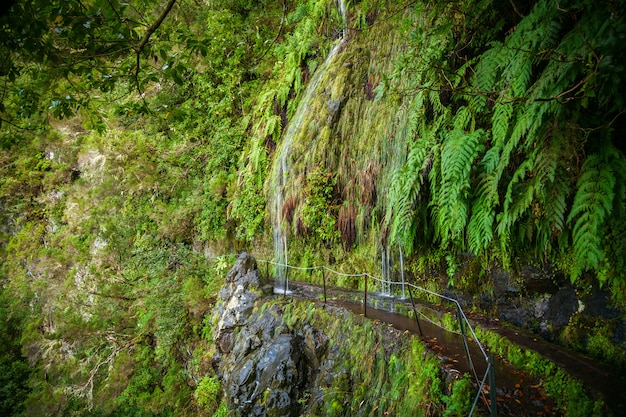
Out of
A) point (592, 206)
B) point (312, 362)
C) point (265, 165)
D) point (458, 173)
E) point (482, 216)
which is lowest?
point (312, 362)

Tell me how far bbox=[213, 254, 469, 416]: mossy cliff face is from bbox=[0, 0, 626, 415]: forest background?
1.52 m

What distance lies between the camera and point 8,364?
49.9ft

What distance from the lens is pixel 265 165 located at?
10023 millimetres

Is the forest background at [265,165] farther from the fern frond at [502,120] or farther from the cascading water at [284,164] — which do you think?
the cascading water at [284,164]

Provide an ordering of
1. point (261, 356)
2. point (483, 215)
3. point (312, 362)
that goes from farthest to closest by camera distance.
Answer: point (261, 356), point (312, 362), point (483, 215)

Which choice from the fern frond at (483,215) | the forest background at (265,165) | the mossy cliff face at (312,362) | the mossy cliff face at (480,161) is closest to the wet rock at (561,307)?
the mossy cliff face at (480,161)

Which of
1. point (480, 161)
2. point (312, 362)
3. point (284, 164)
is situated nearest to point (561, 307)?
point (480, 161)

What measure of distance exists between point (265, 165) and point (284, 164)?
3.94ft

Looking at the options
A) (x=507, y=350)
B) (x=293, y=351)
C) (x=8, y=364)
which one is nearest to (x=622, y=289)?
(x=507, y=350)

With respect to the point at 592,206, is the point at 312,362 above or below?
below

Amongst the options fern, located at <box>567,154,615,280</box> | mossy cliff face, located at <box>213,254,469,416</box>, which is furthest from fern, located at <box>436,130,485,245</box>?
mossy cliff face, located at <box>213,254,469,416</box>

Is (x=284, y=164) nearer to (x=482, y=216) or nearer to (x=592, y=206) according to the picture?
(x=482, y=216)

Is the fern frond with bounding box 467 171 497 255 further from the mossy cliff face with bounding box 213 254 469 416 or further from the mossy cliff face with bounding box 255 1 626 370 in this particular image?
the mossy cliff face with bounding box 213 254 469 416

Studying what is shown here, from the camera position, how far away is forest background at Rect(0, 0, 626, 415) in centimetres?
322
